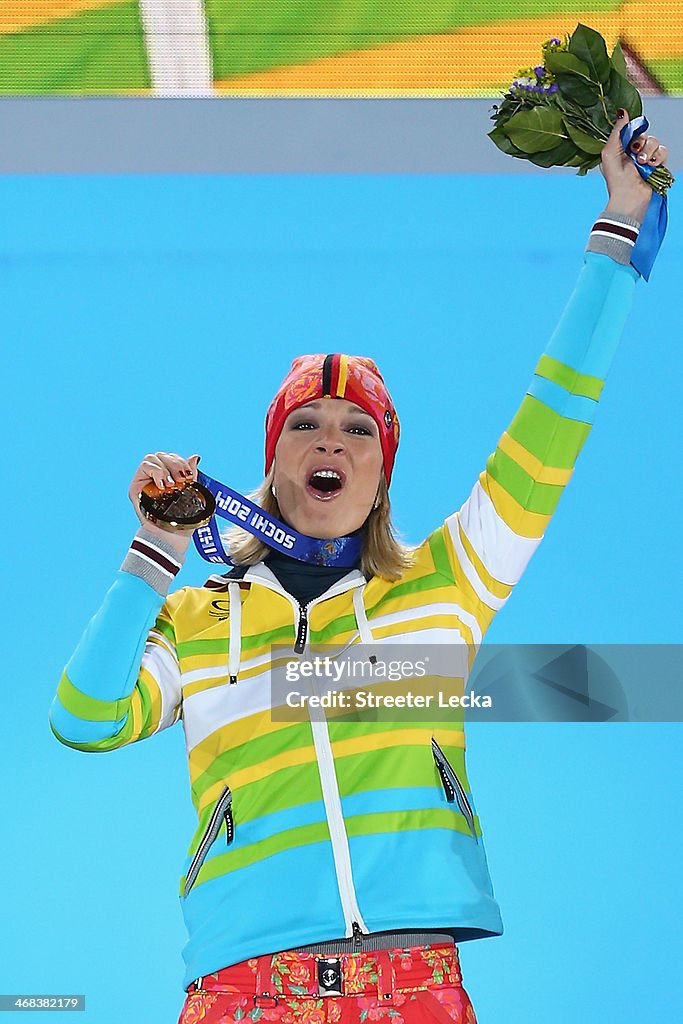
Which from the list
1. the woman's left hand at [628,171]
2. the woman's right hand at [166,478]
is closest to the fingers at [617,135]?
the woman's left hand at [628,171]

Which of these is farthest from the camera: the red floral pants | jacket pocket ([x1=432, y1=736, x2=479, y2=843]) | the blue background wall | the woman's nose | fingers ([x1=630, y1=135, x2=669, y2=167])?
the blue background wall

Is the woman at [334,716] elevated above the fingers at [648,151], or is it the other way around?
the fingers at [648,151]

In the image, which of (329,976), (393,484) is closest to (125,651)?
(329,976)

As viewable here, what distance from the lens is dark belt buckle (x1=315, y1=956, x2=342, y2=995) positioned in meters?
1.59

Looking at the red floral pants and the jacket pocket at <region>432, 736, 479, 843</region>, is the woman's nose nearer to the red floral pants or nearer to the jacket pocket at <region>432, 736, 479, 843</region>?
Result: the jacket pocket at <region>432, 736, 479, 843</region>

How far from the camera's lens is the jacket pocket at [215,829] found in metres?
1.69

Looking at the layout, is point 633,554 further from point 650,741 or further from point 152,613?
point 152,613

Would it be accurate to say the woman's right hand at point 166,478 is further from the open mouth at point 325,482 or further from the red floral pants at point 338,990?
the red floral pants at point 338,990

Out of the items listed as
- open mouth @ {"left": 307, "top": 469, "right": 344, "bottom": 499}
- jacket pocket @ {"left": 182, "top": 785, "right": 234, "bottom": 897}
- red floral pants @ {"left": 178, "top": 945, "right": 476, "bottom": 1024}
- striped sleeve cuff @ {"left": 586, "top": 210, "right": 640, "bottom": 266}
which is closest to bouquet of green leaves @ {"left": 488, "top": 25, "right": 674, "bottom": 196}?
striped sleeve cuff @ {"left": 586, "top": 210, "right": 640, "bottom": 266}

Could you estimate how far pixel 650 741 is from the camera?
2.77 metres

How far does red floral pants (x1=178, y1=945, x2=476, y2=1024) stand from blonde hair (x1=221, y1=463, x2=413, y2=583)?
475 mm

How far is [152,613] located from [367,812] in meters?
0.34

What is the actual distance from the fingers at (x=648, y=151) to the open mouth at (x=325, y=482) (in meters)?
0.56

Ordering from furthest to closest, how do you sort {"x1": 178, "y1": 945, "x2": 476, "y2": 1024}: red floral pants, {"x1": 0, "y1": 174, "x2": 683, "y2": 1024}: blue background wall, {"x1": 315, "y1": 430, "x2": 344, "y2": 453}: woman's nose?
{"x1": 0, "y1": 174, "x2": 683, "y2": 1024}: blue background wall → {"x1": 315, "y1": 430, "x2": 344, "y2": 453}: woman's nose → {"x1": 178, "y1": 945, "x2": 476, "y2": 1024}: red floral pants
